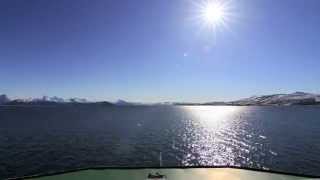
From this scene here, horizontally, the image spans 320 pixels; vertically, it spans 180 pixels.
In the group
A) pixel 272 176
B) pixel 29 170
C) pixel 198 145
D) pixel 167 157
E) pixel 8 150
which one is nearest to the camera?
pixel 272 176

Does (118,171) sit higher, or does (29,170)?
(118,171)

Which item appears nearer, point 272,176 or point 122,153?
point 272,176

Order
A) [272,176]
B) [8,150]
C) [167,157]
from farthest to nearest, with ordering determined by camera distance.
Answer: [8,150] < [167,157] < [272,176]

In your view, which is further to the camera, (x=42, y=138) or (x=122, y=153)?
(x=42, y=138)

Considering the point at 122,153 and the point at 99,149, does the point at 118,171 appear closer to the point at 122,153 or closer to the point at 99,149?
the point at 122,153

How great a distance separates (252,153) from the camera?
242ft

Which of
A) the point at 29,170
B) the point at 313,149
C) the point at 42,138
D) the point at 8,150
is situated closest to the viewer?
the point at 29,170

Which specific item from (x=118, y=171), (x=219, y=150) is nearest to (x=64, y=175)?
(x=118, y=171)

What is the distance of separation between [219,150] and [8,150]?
156ft

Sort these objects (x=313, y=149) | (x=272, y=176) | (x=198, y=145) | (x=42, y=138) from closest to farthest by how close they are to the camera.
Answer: (x=272, y=176)
(x=313, y=149)
(x=198, y=145)
(x=42, y=138)

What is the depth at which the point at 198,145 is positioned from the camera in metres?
85.1

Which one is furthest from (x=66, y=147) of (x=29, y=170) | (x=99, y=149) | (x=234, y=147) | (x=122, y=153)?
(x=234, y=147)

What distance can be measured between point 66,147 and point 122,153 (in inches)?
585

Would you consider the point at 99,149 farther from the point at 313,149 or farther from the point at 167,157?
the point at 313,149
